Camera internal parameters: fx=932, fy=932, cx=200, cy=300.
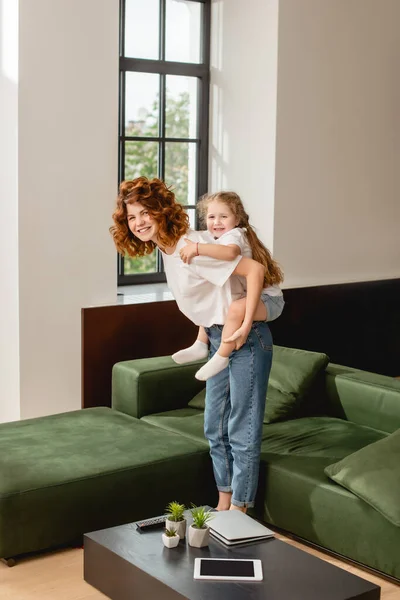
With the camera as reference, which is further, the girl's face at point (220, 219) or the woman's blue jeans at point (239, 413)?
the girl's face at point (220, 219)

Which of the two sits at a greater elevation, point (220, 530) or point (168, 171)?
point (168, 171)

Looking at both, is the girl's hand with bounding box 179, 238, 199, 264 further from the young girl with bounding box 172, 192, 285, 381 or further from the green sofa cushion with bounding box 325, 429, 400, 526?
the green sofa cushion with bounding box 325, 429, 400, 526

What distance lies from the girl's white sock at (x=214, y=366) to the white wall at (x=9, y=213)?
1547mm

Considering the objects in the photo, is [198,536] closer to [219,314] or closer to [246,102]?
[219,314]

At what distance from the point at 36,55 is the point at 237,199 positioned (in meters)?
1.53

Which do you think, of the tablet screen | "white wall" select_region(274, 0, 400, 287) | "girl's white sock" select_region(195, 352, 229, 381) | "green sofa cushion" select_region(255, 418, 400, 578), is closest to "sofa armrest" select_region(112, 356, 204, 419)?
"green sofa cushion" select_region(255, 418, 400, 578)

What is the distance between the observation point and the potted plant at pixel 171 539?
3086 mm

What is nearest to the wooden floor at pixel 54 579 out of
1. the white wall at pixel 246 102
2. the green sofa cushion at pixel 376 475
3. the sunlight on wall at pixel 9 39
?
the green sofa cushion at pixel 376 475

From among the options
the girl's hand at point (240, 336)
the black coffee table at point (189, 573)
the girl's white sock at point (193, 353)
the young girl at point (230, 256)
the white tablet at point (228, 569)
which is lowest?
the black coffee table at point (189, 573)

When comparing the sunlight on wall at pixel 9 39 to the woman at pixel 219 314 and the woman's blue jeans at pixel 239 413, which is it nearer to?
the woman at pixel 219 314

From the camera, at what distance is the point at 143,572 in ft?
9.62

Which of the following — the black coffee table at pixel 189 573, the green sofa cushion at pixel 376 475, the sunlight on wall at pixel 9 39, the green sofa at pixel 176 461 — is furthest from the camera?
the sunlight on wall at pixel 9 39

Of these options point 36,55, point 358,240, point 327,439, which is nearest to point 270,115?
point 358,240

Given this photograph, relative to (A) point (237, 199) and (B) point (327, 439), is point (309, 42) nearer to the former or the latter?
(A) point (237, 199)
